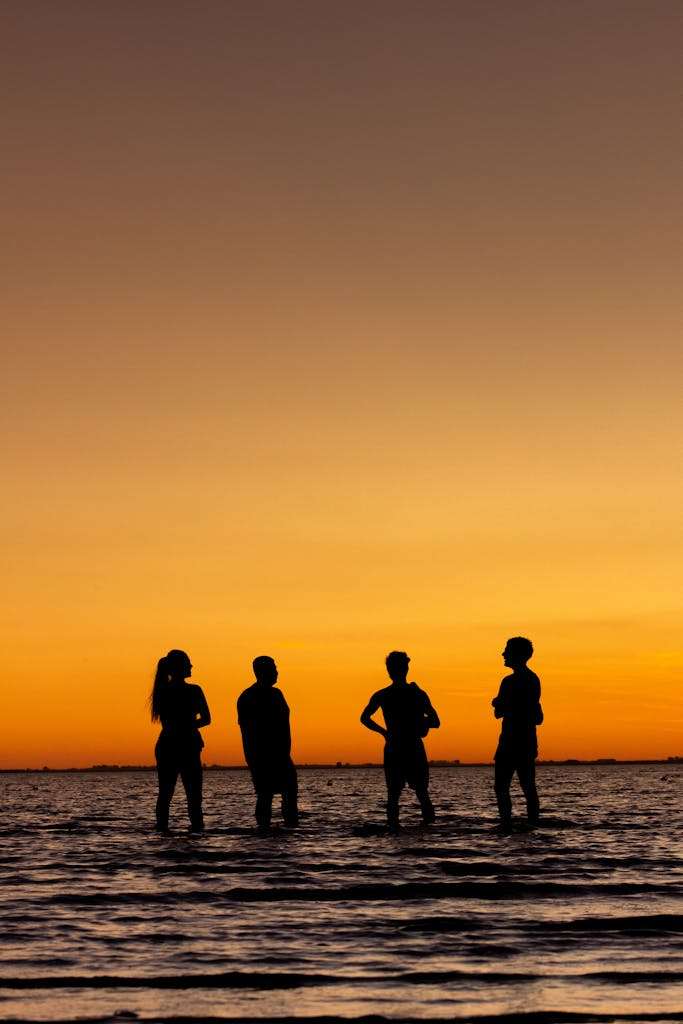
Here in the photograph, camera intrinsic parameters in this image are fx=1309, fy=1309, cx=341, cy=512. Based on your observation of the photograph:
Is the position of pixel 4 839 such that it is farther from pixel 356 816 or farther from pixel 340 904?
pixel 340 904

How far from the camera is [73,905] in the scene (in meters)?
8.98

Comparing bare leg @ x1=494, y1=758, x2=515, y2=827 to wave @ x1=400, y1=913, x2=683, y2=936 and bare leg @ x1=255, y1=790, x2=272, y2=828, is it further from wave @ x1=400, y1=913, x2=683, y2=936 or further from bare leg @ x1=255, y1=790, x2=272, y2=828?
wave @ x1=400, y1=913, x2=683, y2=936

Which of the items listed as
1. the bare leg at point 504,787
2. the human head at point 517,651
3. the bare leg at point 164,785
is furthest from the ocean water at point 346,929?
the human head at point 517,651

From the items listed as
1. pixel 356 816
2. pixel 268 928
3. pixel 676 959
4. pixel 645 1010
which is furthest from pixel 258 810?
pixel 645 1010

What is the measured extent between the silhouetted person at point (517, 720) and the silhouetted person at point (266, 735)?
2.52m

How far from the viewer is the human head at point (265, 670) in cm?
1574

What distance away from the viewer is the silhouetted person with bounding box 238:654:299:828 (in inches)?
611

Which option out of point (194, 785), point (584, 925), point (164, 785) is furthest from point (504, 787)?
point (584, 925)

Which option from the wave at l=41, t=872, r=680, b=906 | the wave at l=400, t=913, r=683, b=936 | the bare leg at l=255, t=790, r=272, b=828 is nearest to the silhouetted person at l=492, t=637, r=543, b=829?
the bare leg at l=255, t=790, r=272, b=828

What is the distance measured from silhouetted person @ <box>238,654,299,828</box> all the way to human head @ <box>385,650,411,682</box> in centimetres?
141

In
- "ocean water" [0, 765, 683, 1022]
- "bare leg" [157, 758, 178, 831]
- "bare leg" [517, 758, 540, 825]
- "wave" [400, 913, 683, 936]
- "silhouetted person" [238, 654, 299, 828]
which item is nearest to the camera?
"ocean water" [0, 765, 683, 1022]

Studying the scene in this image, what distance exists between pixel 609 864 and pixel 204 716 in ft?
18.7

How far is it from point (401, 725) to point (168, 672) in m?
2.85

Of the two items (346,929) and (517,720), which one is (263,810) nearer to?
(517,720)
